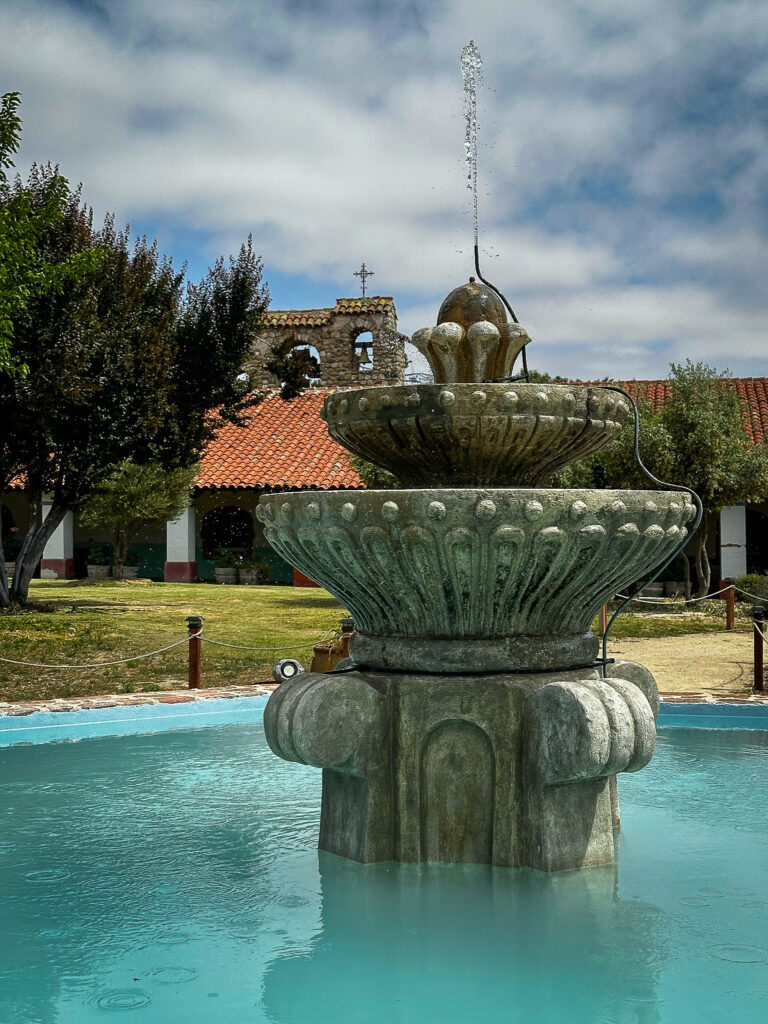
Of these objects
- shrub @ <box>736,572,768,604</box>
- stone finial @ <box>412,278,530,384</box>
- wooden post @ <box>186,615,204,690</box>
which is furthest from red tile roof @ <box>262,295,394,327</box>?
stone finial @ <box>412,278,530,384</box>

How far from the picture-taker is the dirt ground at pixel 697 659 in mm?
9461

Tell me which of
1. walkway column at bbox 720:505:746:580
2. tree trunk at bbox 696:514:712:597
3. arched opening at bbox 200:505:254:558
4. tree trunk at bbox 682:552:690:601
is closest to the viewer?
tree trunk at bbox 682:552:690:601

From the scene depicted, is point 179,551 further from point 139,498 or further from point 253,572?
point 139,498

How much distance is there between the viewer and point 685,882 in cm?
376

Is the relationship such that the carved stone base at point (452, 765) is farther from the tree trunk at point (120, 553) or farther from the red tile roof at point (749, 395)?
the tree trunk at point (120, 553)

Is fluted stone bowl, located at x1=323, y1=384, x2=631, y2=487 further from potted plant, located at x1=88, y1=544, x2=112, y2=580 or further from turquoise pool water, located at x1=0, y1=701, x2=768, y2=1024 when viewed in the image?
potted plant, located at x1=88, y1=544, x2=112, y2=580

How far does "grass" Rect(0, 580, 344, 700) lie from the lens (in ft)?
32.2

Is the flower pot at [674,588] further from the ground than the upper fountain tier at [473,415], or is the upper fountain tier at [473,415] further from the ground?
the upper fountain tier at [473,415]

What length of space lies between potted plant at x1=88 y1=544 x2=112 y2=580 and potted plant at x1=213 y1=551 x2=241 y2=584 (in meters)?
2.86

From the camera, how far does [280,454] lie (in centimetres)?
2602

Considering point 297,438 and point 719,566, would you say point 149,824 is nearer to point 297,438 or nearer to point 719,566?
point 719,566

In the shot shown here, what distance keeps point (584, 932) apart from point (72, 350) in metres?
13.1

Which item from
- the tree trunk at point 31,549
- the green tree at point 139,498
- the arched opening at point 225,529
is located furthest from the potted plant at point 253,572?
the tree trunk at point 31,549

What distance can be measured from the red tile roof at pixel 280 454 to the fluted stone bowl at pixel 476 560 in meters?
18.7
